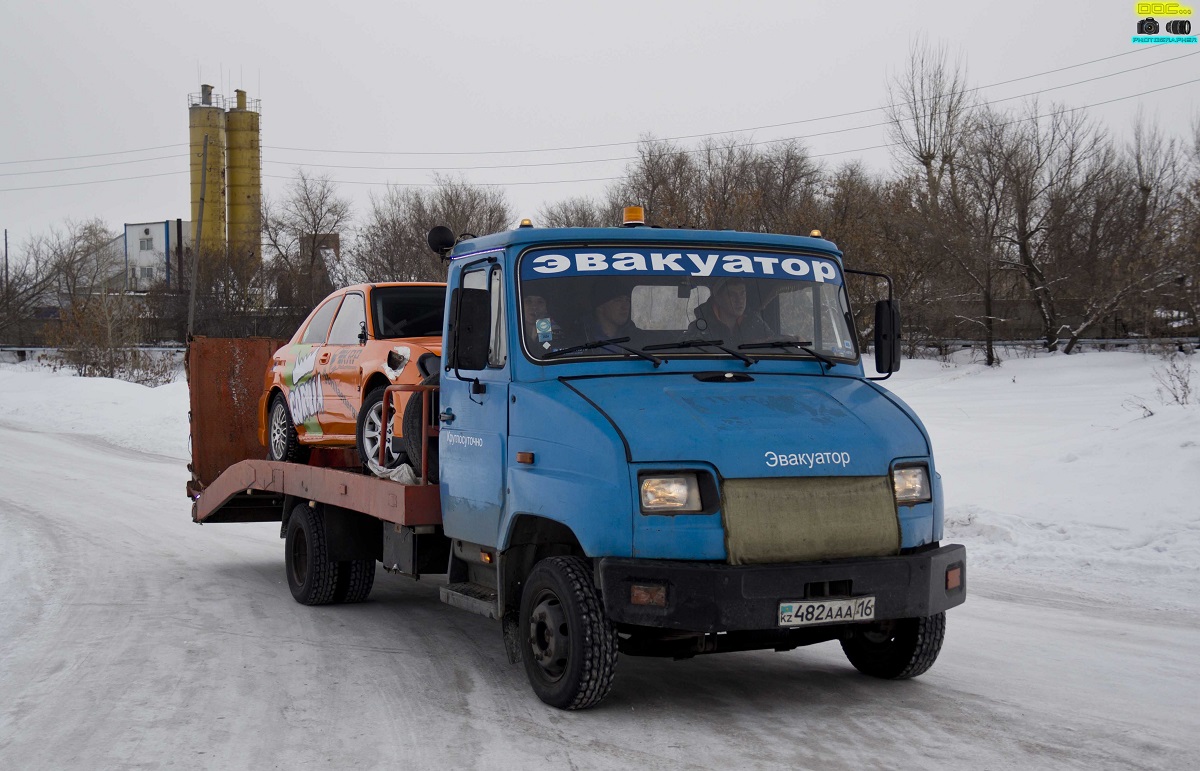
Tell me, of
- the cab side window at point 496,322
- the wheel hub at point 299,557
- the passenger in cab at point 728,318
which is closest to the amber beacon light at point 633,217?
the passenger in cab at point 728,318

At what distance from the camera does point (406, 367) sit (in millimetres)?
7988

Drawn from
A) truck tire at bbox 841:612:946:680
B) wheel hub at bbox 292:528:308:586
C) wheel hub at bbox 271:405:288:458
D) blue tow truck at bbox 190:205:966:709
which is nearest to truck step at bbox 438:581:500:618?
blue tow truck at bbox 190:205:966:709

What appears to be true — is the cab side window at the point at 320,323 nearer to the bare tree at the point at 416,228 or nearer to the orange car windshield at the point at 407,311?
the orange car windshield at the point at 407,311

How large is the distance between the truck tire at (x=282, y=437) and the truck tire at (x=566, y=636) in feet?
14.8

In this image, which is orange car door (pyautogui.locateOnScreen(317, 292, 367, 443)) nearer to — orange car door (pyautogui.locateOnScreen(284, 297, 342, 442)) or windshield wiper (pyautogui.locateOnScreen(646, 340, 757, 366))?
orange car door (pyautogui.locateOnScreen(284, 297, 342, 442))

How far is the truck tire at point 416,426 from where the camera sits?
704cm

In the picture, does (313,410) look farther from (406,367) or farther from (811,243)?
(811,243)

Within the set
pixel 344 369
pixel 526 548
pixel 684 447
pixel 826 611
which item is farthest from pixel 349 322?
pixel 826 611

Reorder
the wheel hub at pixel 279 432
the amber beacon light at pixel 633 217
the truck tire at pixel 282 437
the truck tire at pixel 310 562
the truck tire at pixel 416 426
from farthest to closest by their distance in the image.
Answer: the wheel hub at pixel 279 432, the truck tire at pixel 282 437, the truck tire at pixel 310 562, the truck tire at pixel 416 426, the amber beacon light at pixel 633 217

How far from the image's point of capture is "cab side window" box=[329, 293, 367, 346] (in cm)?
888

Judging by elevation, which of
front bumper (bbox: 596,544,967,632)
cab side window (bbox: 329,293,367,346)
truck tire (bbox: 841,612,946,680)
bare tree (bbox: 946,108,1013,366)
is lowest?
truck tire (bbox: 841,612,946,680)

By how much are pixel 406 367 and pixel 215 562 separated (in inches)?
165

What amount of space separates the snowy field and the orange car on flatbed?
4.24 feet

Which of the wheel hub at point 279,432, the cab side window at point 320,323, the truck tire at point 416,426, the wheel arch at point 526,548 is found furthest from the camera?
the wheel hub at point 279,432
